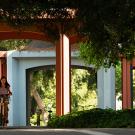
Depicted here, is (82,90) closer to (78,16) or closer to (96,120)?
(96,120)

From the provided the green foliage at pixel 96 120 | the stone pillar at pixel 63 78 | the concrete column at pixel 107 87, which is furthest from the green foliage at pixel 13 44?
the green foliage at pixel 96 120

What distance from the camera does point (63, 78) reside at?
18.2 m

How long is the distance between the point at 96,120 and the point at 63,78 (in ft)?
12.2

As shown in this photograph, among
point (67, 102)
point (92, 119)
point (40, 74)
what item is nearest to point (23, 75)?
point (40, 74)

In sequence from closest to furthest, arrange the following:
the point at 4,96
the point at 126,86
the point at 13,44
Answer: the point at 4,96 < the point at 126,86 < the point at 13,44

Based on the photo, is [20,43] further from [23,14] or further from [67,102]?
[23,14]

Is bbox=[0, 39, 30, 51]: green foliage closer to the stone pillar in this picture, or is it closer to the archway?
the archway

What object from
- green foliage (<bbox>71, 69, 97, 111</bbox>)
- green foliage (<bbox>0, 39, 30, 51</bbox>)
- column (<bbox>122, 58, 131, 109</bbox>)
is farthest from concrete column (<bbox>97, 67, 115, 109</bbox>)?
green foliage (<bbox>71, 69, 97, 111</bbox>)

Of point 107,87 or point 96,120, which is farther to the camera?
point 107,87

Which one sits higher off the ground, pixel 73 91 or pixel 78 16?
pixel 78 16

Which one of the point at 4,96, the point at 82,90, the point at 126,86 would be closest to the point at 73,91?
the point at 82,90

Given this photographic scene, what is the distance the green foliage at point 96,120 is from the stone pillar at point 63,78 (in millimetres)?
2120

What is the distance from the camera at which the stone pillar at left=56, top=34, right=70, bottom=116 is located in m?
18.0

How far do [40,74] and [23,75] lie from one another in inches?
191
